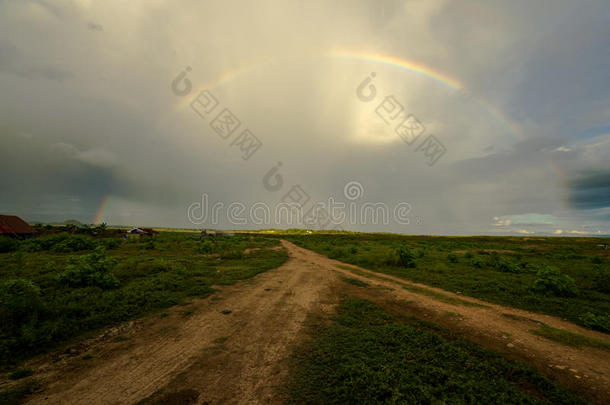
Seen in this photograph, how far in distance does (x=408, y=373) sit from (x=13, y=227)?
7357 cm

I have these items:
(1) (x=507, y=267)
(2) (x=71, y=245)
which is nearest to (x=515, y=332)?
(1) (x=507, y=267)

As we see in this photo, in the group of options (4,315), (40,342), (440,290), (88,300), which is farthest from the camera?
(440,290)

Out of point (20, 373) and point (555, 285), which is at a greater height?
point (555, 285)

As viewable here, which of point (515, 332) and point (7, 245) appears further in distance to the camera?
point (7, 245)

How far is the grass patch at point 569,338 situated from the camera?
7648 millimetres

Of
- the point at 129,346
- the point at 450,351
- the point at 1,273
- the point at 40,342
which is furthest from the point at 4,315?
the point at 450,351

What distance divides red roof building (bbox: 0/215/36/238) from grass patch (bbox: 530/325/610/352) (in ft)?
237

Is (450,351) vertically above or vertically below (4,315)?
below

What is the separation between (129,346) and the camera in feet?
23.2

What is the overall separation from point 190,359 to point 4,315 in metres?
6.75

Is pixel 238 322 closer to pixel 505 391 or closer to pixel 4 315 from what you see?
pixel 4 315

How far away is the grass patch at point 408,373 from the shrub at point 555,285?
Result: 11.2 m

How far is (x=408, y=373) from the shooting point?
5.71m

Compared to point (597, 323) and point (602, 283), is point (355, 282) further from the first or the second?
point (602, 283)
